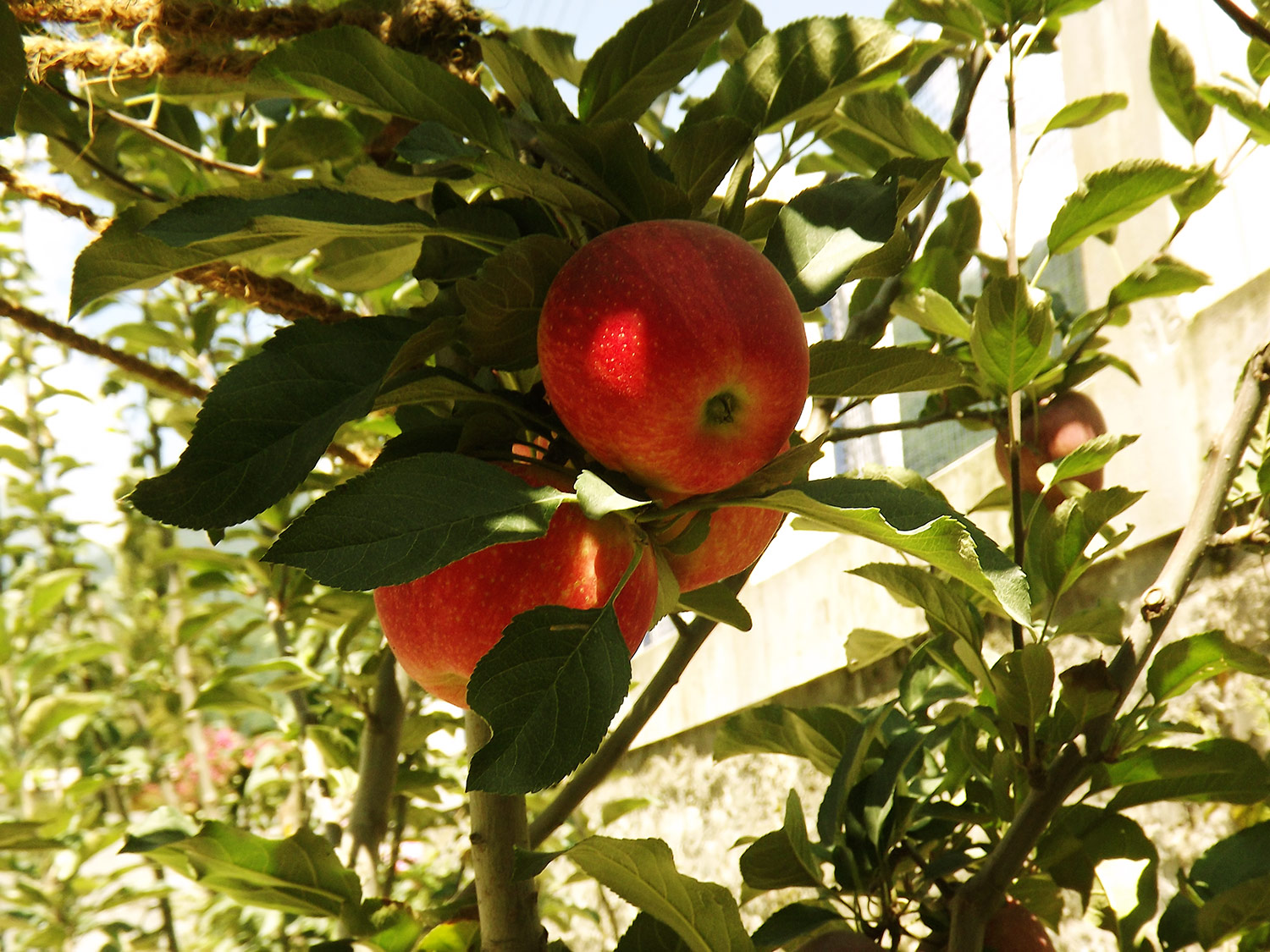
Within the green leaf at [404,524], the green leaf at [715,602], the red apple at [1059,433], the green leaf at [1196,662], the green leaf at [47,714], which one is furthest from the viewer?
the green leaf at [47,714]

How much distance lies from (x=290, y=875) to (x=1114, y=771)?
1.92ft

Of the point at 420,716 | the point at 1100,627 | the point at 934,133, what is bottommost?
the point at 1100,627

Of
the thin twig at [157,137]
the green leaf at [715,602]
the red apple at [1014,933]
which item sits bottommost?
the red apple at [1014,933]

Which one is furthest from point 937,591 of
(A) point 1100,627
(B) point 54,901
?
(B) point 54,901

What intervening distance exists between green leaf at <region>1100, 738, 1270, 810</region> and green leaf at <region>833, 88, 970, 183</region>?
0.47 meters

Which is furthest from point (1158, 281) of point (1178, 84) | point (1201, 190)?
point (1178, 84)

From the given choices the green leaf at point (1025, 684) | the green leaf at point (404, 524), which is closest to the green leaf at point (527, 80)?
the green leaf at point (404, 524)

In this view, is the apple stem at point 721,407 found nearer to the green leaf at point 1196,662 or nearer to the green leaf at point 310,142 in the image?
the green leaf at point 1196,662

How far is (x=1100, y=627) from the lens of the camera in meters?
0.76

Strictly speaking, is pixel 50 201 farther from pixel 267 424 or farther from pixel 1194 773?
pixel 1194 773

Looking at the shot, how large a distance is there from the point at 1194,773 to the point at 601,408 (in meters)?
0.57

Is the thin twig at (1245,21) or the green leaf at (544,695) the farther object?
the thin twig at (1245,21)

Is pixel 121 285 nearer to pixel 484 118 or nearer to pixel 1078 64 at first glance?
pixel 484 118

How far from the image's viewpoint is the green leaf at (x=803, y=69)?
524mm
